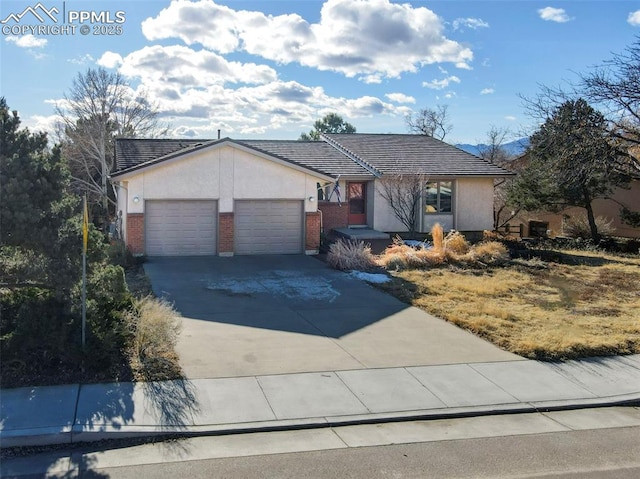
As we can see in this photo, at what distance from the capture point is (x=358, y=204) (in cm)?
2577

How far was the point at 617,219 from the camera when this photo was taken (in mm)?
31016

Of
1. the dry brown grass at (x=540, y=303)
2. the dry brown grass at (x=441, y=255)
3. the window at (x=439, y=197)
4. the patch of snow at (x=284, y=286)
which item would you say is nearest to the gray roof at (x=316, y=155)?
the window at (x=439, y=197)

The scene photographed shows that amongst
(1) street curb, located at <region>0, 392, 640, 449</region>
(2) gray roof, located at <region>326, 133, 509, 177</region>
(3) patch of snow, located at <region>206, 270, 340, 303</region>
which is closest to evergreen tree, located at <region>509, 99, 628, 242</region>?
(2) gray roof, located at <region>326, 133, 509, 177</region>

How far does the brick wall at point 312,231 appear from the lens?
68.7 feet

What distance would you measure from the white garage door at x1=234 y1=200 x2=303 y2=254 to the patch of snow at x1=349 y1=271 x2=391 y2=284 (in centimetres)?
439

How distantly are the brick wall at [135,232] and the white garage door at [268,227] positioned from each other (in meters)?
3.10

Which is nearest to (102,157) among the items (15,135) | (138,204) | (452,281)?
(138,204)

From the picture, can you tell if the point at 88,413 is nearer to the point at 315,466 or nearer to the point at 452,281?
the point at 315,466

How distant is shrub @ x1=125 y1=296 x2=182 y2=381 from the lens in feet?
26.4

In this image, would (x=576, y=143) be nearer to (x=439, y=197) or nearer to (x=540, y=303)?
(x=540, y=303)

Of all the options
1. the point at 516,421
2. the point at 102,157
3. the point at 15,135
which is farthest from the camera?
the point at 102,157

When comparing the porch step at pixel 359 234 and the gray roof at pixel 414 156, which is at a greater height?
the gray roof at pixel 414 156

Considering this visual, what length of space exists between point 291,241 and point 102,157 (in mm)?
18573

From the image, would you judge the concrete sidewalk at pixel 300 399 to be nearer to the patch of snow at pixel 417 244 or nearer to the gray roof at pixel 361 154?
→ the patch of snow at pixel 417 244
